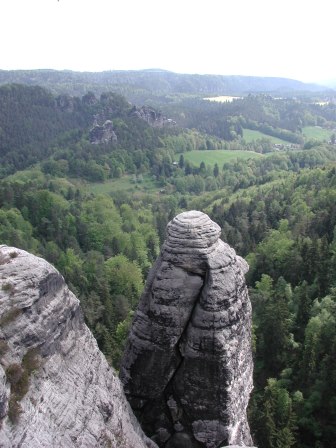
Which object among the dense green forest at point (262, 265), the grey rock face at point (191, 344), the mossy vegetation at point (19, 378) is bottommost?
the dense green forest at point (262, 265)

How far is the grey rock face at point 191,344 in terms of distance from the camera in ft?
64.5

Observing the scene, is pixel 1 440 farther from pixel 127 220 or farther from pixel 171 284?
pixel 127 220

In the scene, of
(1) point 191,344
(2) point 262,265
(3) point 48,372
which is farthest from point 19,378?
(2) point 262,265

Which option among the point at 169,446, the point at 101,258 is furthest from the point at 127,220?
the point at 169,446

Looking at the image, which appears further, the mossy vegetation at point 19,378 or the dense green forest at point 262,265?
the dense green forest at point 262,265

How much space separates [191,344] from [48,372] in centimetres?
705

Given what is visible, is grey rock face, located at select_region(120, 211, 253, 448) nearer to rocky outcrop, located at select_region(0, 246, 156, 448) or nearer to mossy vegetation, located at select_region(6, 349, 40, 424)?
rocky outcrop, located at select_region(0, 246, 156, 448)

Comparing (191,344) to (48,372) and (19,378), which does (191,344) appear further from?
(19,378)

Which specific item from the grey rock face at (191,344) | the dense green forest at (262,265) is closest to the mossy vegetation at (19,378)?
the grey rock face at (191,344)

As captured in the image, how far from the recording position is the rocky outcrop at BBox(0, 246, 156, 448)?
13.7 meters

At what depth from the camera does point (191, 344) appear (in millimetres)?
19875

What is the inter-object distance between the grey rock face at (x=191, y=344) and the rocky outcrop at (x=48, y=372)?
3037mm

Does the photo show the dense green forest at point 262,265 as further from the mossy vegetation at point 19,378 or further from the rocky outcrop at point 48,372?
the mossy vegetation at point 19,378

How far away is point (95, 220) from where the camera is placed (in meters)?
120
